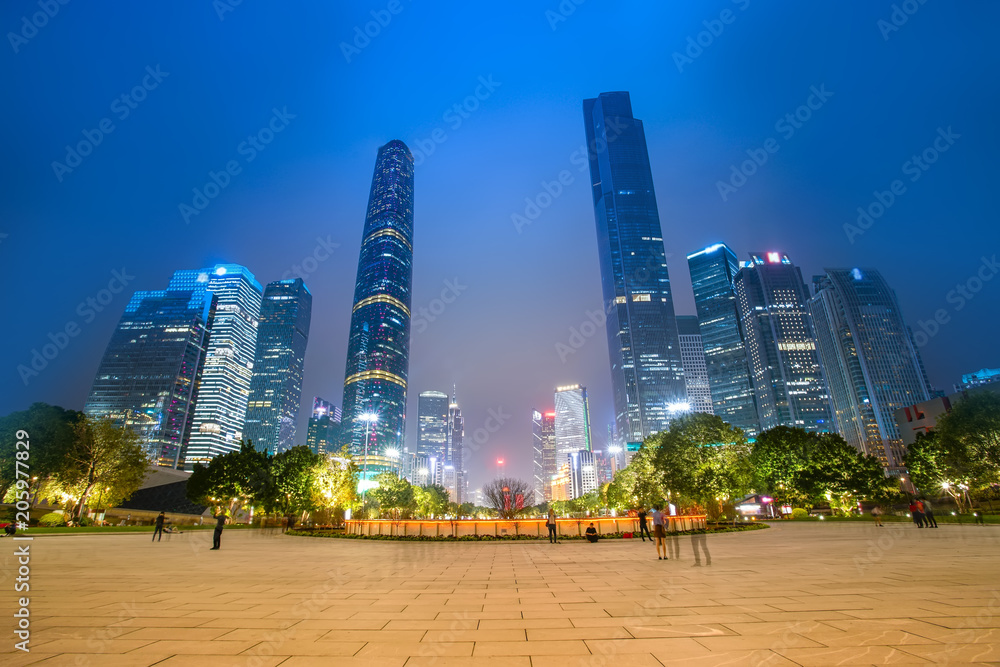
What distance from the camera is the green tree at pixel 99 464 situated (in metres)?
43.4

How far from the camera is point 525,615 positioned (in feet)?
23.0

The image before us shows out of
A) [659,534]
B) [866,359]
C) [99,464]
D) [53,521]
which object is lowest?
[53,521]

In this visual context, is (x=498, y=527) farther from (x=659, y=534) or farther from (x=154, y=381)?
(x=154, y=381)

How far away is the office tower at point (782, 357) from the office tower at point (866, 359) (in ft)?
24.3

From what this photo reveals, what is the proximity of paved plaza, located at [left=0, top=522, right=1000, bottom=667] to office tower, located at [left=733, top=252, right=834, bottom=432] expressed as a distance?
19437 cm

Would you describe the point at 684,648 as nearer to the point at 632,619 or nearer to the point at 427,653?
the point at 632,619

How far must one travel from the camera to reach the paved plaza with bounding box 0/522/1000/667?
15.8 feet

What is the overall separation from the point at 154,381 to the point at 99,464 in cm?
17874

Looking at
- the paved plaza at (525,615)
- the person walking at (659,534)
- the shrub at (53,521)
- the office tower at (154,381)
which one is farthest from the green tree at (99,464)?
the office tower at (154,381)

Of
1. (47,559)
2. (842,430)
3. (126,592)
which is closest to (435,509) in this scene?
(47,559)

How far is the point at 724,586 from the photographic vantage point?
30.0 feet

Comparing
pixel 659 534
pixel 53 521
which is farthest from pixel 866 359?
pixel 53 521

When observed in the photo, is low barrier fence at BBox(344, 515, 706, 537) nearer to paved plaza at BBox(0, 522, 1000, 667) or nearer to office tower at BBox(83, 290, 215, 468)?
paved plaza at BBox(0, 522, 1000, 667)

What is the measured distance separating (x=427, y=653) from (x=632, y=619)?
322cm
